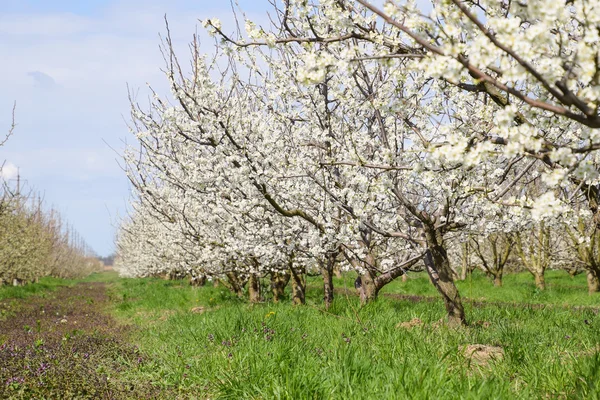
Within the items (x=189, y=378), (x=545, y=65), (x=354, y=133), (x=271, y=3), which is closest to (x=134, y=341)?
(x=189, y=378)

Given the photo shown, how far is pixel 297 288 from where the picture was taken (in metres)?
12.1

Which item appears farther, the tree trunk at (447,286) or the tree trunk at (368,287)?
the tree trunk at (368,287)

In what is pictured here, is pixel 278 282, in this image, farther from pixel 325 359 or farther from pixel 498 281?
pixel 498 281

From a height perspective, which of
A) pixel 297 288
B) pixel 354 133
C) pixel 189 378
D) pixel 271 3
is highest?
pixel 271 3

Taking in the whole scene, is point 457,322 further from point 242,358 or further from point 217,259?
point 217,259

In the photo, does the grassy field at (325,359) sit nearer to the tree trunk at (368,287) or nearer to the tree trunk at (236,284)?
the tree trunk at (368,287)

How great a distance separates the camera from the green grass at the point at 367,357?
13.9ft

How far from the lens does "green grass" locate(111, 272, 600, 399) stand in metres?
4.23

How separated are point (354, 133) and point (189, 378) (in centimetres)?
412

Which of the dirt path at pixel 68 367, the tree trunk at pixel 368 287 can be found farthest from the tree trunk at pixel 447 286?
the dirt path at pixel 68 367

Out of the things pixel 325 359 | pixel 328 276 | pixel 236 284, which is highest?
pixel 328 276

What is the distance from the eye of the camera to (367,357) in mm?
5023

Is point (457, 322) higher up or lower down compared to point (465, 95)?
lower down

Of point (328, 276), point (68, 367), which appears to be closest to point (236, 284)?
point (328, 276)
